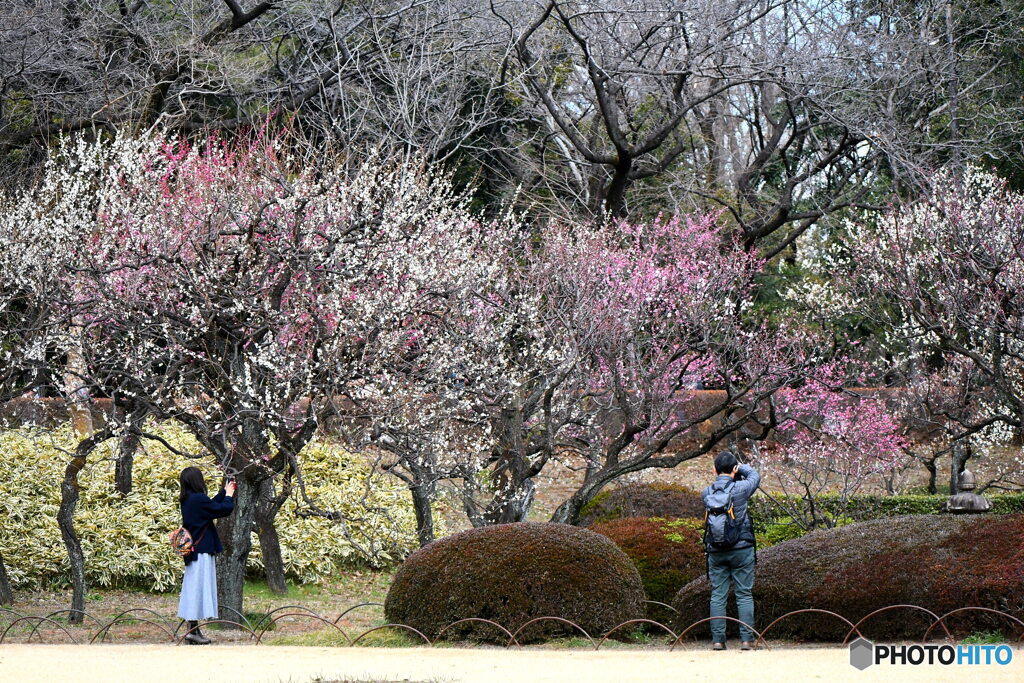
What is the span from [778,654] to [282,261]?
16.6 ft

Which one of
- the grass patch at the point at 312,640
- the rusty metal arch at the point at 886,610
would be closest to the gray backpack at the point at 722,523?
the rusty metal arch at the point at 886,610

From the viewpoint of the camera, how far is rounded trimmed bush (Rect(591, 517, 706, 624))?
8836mm

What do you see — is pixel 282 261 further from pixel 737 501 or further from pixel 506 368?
pixel 737 501

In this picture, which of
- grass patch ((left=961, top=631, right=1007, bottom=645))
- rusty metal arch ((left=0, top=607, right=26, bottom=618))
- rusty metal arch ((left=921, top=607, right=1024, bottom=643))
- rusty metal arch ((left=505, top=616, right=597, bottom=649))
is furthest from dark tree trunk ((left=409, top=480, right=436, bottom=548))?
grass patch ((left=961, top=631, right=1007, bottom=645))

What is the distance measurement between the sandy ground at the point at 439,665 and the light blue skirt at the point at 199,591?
0.87 feet

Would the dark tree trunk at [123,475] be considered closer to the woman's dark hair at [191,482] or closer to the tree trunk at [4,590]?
the tree trunk at [4,590]

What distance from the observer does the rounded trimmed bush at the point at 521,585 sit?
773 cm

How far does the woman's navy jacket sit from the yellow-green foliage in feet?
10.2

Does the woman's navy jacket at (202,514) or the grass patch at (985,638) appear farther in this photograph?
the woman's navy jacket at (202,514)

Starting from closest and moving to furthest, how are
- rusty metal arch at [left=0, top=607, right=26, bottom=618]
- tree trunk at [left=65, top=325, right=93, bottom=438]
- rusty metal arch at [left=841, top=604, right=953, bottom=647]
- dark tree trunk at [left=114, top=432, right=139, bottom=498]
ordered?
rusty metal arch at [left=841, top=604, right=953, bottom=647] < rusty metal arch at [left=0, top=607, right=26, bottom=618] < tree trunk at [left=65, top=325, right=93, bottom=438] < dark tree trunk at [left=114, top=432, right=139, bottom=498]

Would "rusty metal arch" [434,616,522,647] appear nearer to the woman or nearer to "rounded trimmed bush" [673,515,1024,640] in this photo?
"rounded trimmed bush" [673,515,1024,640]

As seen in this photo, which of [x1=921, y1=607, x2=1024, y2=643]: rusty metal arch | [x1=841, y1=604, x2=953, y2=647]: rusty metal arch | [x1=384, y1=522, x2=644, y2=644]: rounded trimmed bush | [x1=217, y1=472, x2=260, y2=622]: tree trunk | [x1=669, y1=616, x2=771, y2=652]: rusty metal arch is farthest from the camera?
[x1=217, y1=472, x2=260, y2=622]: tree trunk

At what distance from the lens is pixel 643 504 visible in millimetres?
11430

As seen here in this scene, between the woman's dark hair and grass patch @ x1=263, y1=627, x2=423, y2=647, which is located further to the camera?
grass patch @ x1=263, y1=627, x2=423, y2=647
